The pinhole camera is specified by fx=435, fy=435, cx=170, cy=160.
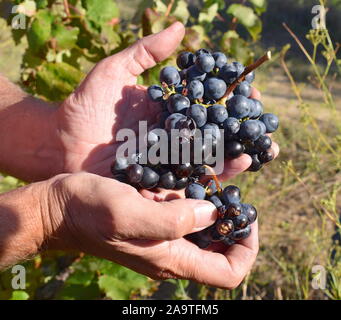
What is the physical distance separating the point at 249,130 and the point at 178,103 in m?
0.27

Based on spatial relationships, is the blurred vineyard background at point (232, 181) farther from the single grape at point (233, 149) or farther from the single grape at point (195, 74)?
the single grape at point (195, 74)

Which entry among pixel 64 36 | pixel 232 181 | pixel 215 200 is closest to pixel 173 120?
pixel 215 200

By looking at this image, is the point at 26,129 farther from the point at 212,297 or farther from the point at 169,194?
the point at 212,297

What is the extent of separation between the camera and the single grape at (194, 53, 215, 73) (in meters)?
1.59

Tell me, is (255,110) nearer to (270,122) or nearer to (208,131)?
(270,122)

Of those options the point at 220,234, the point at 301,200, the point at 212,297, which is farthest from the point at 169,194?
the point at 301,200

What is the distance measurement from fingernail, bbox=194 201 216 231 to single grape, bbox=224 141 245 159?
261 millimetres

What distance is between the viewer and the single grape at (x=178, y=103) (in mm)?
1562

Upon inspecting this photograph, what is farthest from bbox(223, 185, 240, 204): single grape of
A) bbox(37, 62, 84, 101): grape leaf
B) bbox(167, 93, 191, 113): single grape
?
bbox(37, 62, 84, 101): grape leaf

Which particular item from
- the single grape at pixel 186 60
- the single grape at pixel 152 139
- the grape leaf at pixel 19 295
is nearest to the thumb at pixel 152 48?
the single grape at pixel 186 60

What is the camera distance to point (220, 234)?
151cm

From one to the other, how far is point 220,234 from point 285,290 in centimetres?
150

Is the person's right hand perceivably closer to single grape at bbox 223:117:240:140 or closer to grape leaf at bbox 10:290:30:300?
single grape at bbox 223:117:240:140

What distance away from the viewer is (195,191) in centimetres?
151
